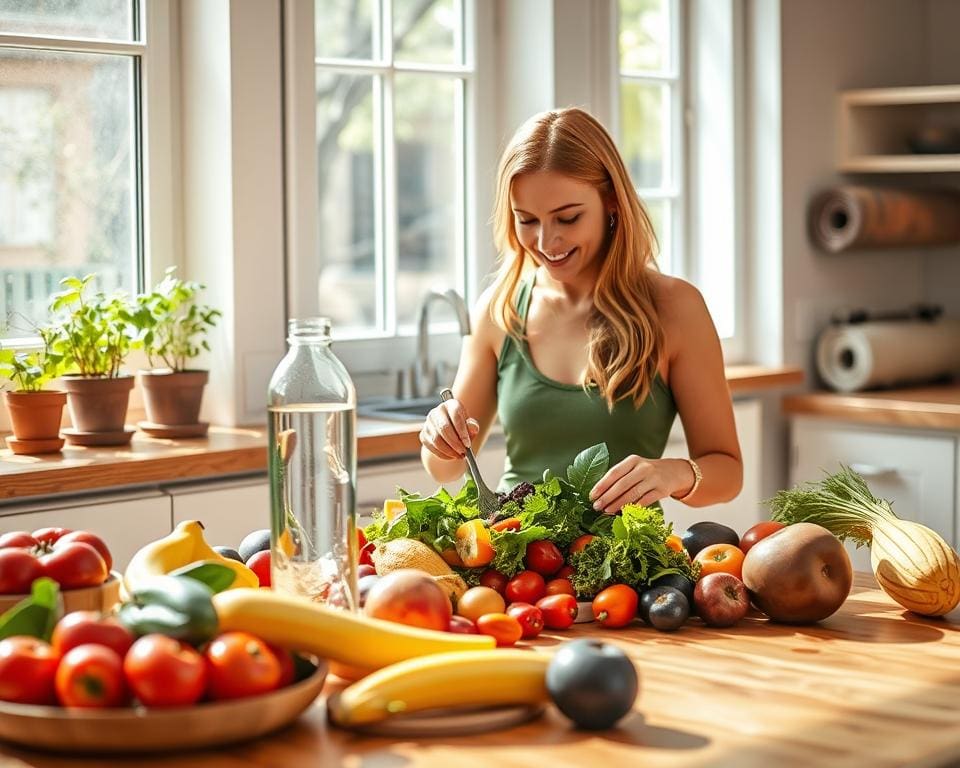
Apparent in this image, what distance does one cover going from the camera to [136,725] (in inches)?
46.8

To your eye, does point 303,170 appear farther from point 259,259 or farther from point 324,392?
point 324,392

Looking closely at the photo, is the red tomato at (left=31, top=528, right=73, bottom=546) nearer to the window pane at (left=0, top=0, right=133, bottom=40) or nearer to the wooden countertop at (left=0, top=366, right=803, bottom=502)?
the wooden countertop at (left=0, top=366, right=803, bottom=502)

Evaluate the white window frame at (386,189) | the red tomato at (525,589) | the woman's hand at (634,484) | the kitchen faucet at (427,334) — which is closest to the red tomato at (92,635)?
the red tomato at (525,589)

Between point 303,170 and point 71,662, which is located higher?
point 303,170

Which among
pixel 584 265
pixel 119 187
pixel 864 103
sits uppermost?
pixel 864 103

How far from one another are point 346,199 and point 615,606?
2235 mm

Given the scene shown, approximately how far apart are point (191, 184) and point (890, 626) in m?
2.10

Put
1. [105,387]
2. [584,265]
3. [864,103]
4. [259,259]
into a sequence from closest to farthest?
[584,265]
[105,387]
[259,259]
[864,103]

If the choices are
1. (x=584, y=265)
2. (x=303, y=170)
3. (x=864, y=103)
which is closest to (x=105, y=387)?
(x=303, y=170)

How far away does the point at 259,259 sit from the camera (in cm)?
324

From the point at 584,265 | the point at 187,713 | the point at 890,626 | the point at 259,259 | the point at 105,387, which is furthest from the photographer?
the point at 259,259

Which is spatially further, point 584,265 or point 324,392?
point 584,265

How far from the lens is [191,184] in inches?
129

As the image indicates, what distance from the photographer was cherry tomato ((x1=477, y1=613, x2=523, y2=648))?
5.16 ft
